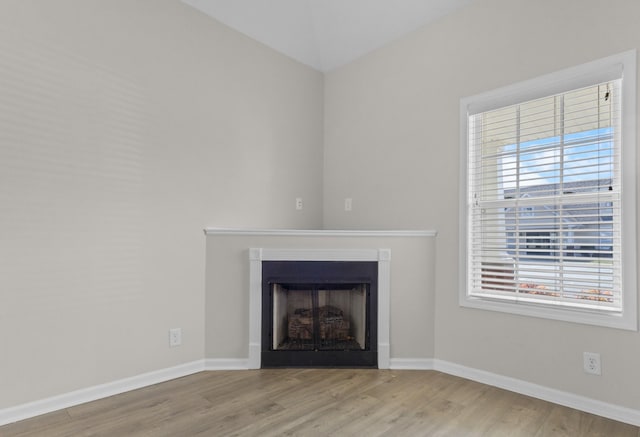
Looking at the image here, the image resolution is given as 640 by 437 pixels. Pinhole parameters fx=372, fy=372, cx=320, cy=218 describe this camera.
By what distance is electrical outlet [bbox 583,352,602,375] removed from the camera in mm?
2162

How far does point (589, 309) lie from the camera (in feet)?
7.23

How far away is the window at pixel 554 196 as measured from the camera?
2127mm

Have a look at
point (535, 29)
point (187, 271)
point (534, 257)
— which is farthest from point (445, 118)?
point (187, 271)

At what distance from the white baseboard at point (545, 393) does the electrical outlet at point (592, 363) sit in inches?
6.6

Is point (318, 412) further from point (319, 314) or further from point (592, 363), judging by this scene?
point (592, 363)

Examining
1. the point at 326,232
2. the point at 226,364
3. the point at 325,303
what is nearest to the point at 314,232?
the point at 326,232

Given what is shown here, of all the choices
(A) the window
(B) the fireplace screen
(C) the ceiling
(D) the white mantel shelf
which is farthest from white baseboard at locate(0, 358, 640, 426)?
(C) the ceiling

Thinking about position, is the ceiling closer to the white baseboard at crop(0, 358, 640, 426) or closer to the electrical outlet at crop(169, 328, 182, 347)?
the electrical outlet at crop(169, 328, 182, 347)

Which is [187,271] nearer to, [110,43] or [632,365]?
[110,43]

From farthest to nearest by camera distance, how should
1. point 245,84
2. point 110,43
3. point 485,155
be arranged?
point 245,84, point 485,155, point 110,43

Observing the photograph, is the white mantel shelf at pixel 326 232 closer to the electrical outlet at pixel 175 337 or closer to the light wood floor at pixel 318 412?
the electrical outlet at pixel 175 337

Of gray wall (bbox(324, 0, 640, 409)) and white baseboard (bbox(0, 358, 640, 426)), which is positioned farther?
gray wall (bbox(324, 0, 640, 409))

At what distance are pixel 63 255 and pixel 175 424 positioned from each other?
1181mm

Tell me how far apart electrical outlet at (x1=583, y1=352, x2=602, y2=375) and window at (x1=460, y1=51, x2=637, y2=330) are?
0.64 ft
